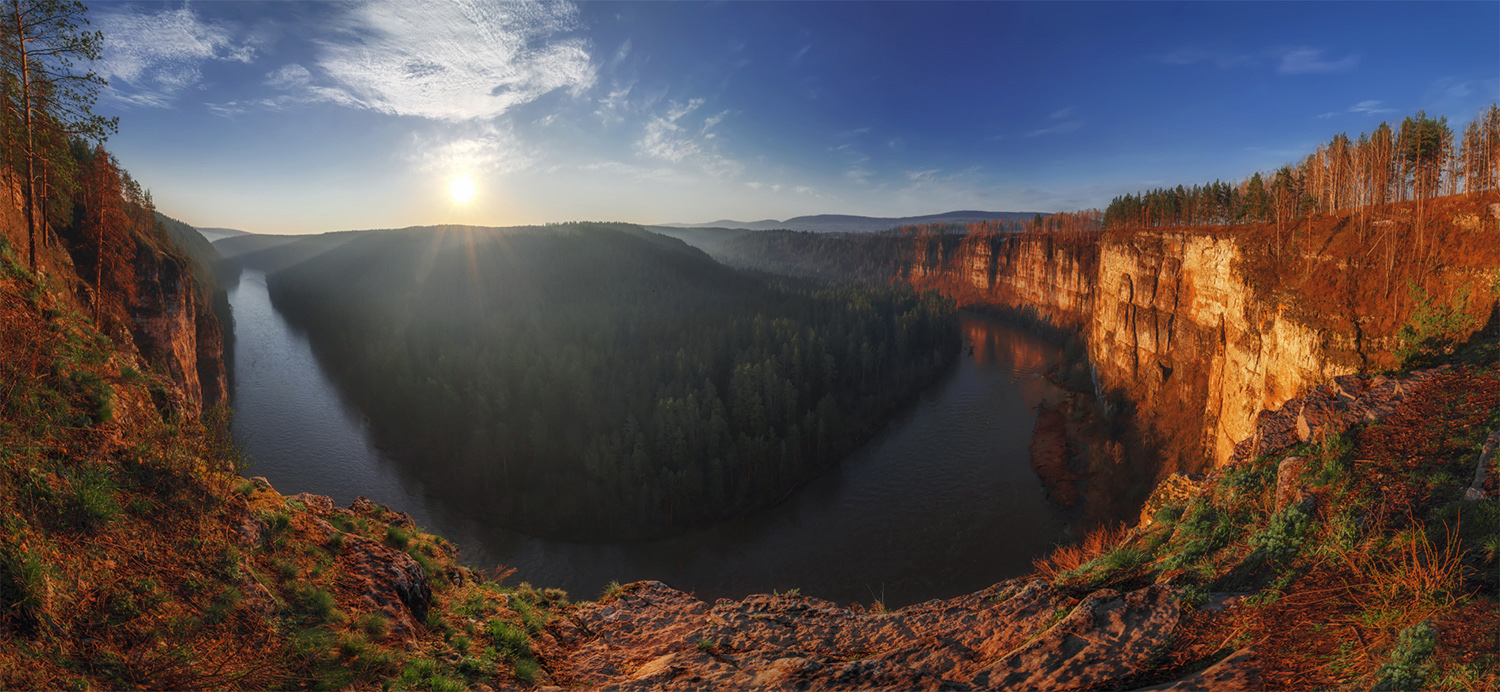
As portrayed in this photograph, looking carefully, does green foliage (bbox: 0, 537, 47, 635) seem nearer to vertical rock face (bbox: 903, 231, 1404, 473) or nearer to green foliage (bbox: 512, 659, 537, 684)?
green foliage (bbox: 512, 659, 537, 684)

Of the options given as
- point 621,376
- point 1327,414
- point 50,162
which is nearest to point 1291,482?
point 1327,414

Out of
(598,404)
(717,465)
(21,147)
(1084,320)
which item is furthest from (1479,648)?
(1084,320)

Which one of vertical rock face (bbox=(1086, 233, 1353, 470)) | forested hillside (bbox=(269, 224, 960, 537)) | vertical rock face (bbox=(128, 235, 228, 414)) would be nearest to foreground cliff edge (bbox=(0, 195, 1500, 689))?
vertical rock face (bbox=(1086, 233, 1353, 470))

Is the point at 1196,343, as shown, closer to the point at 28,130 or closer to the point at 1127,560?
the point at 1127,560

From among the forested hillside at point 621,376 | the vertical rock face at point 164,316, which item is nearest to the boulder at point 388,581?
the vertical rock face at point 164,316

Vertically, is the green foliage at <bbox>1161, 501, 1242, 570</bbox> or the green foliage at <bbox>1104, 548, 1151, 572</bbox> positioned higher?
the green foliage at <bbox>1161, 501, 1242, 570</bbox>

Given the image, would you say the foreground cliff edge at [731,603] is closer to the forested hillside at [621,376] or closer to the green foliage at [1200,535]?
the green foliage at [1200,535]

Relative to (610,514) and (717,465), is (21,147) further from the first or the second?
(717,465)
